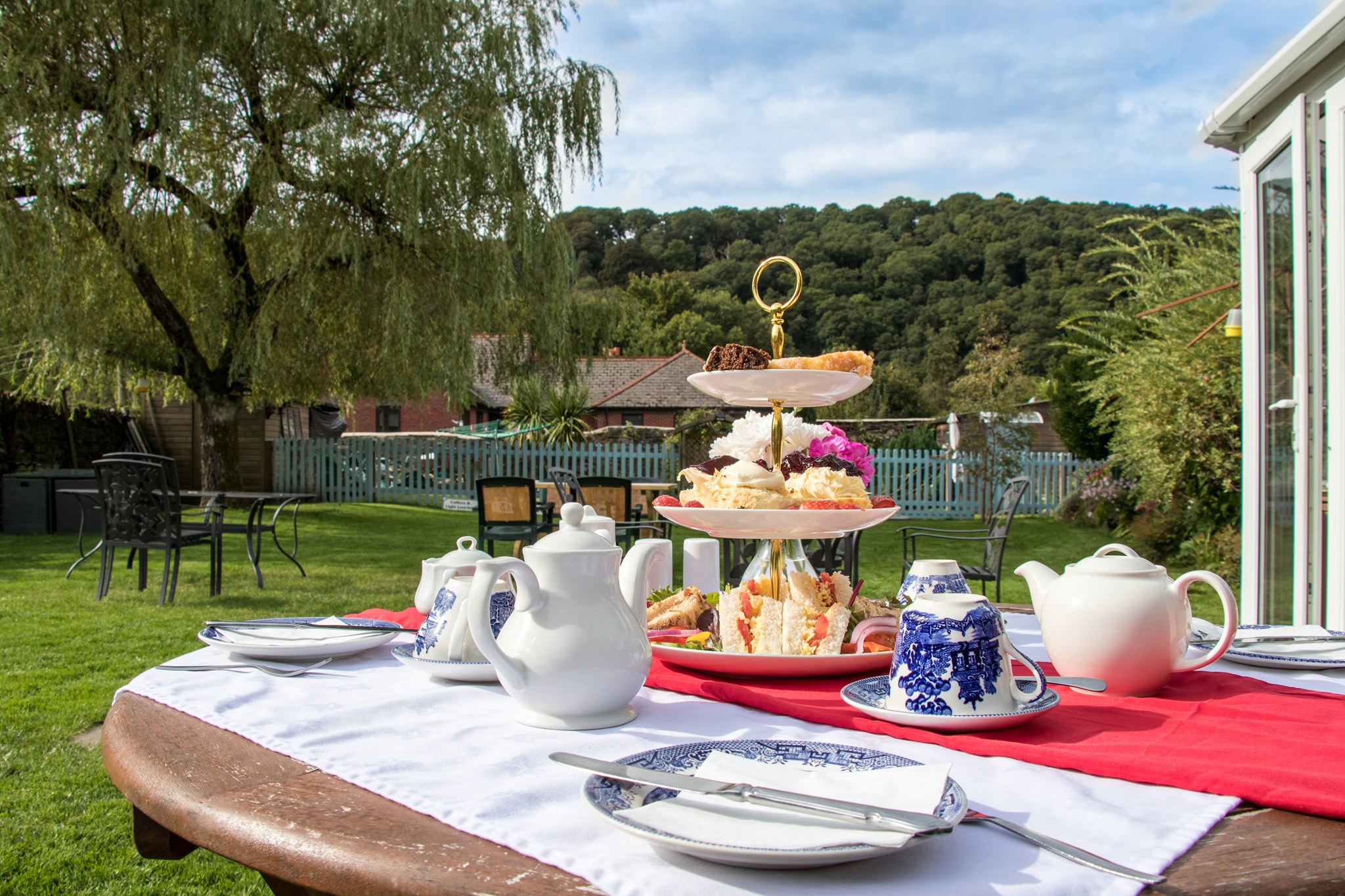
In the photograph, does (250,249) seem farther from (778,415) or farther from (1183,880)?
(1183,880)

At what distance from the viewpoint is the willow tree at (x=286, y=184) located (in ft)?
29.0

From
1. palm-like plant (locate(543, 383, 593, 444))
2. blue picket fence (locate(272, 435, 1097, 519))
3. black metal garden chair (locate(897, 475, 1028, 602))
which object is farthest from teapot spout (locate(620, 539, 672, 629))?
palm-like plant (locate(543, 383, 593, 444))

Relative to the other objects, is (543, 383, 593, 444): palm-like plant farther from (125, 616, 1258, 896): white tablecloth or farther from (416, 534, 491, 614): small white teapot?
(125, 616, 1258, 896): white tablecloth

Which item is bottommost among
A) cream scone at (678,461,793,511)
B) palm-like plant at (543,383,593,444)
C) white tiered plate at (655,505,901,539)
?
white tiered plate at (655,505,901,539)

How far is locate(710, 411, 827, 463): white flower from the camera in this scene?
5.38ft

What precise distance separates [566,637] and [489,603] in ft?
0.32

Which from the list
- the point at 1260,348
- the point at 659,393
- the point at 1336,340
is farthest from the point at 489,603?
the point at 659,393

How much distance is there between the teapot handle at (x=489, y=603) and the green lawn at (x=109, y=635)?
1857 mm

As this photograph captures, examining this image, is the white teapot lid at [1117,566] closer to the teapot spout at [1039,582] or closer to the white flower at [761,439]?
the teapot spout at [1039,582]

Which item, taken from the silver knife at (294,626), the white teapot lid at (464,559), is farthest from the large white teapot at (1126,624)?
the silver knife at (294,626)

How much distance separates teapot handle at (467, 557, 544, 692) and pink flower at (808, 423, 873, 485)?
77cm

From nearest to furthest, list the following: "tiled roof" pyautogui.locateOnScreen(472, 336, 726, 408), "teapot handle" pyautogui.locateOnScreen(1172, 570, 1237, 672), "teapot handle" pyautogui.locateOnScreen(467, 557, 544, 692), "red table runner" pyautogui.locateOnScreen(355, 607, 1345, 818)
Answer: "red table runner" pyautogui.locateOnScreen(355, 607, 1345, 818) → "teapot handle" pyautogui.locateOnScreen(467, 557, 544, 692) → "teapot handle" pyautogui.locateOnScreen(1172, 570, 1237, 672) → "tiled roof" pyautogui.locateOnScreen(472, 336, 726, 408)

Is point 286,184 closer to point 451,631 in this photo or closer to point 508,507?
point 508,507

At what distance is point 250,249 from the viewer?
1092 centimetres
